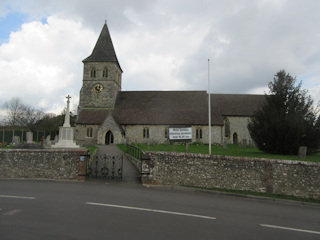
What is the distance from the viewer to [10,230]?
4.92 metres

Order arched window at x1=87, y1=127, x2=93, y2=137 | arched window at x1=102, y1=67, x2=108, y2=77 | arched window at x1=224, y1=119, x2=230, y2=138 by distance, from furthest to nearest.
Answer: arched window at x1=102, y1=67, x2=108, y2=77 → arched window at x1=224, y1=119, x2=230, y2=138 → arched window at x1=87, y1=127, x2=93, y2=137

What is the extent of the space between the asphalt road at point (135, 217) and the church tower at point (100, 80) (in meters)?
27.8

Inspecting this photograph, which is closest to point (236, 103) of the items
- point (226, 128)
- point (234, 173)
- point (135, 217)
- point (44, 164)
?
point (226, 128)

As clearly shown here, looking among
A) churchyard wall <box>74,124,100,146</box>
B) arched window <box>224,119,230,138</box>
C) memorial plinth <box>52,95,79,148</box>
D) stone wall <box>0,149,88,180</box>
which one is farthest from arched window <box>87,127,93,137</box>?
stone wall <box>0,149,88,180</box>

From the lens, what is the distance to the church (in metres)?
33.7

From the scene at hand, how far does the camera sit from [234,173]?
11.2 meters

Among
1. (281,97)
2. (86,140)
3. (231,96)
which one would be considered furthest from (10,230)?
(231,96)

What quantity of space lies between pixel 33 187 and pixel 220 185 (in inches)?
330

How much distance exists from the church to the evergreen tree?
13731 mm

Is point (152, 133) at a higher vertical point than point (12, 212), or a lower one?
higher

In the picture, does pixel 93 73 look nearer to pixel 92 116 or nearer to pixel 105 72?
pixel 105 72

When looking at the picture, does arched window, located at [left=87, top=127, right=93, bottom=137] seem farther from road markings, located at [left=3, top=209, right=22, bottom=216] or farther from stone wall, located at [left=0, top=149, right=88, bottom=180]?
road markings, located at [left=3, top=209, right=22, bottom=216]

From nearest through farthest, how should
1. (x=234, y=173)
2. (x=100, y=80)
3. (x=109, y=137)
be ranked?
(x=234, y=173), (x=109, y=137), (x=100, y=80)

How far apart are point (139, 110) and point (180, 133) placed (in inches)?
875
